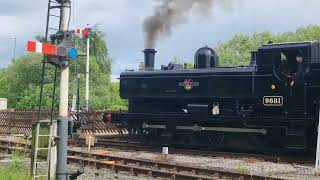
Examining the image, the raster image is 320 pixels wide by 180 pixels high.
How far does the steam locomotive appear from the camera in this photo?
14.6 metres

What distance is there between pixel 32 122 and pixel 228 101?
12.8 metres

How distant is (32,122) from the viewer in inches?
1019

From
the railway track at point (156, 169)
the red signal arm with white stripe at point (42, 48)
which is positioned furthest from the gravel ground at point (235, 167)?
the red signal arm with white stripe at point (42, 48)

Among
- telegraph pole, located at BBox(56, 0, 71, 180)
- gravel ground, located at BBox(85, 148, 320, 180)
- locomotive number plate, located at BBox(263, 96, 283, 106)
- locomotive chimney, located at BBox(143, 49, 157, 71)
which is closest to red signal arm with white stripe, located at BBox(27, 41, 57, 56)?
telegraph pole, located at BBox(56, 0, 71, 180)

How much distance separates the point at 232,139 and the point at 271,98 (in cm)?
202

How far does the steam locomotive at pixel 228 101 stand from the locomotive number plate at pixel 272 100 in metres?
0.03

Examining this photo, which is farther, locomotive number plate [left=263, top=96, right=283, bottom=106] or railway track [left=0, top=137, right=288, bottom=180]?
locomotive number plate [left=263, top=96, right=283, bottom=106]

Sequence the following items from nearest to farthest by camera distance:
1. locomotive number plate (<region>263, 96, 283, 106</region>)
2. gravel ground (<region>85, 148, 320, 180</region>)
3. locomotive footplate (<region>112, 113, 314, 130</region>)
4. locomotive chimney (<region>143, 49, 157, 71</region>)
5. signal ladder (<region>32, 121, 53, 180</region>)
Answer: signal ladder (<region>32, 121, 53, 180</region>)
gravel ground (<region>85, 148, 320, 180</region>)
locomotive footplate (<region>112, 113, 314, 130</region>)
locomotive number plate (<region>263, 96, 283, 106</region>)
locomotive chimney (<region>143, 49, 157, 71</region>)

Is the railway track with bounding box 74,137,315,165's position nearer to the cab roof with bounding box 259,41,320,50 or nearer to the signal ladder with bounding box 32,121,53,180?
the cab roof with bounding box 259,41,320,50

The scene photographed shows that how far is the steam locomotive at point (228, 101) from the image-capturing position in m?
14.6

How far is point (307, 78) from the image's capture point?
47.5 feet

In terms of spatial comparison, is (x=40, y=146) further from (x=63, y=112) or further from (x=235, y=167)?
(x=235, y=167)

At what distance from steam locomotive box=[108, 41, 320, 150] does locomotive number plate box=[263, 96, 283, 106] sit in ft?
0.10

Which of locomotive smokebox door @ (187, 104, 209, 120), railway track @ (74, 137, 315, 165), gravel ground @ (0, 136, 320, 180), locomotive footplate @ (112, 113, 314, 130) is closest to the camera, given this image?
gravel ground @ (0, 136, 320, 180)
